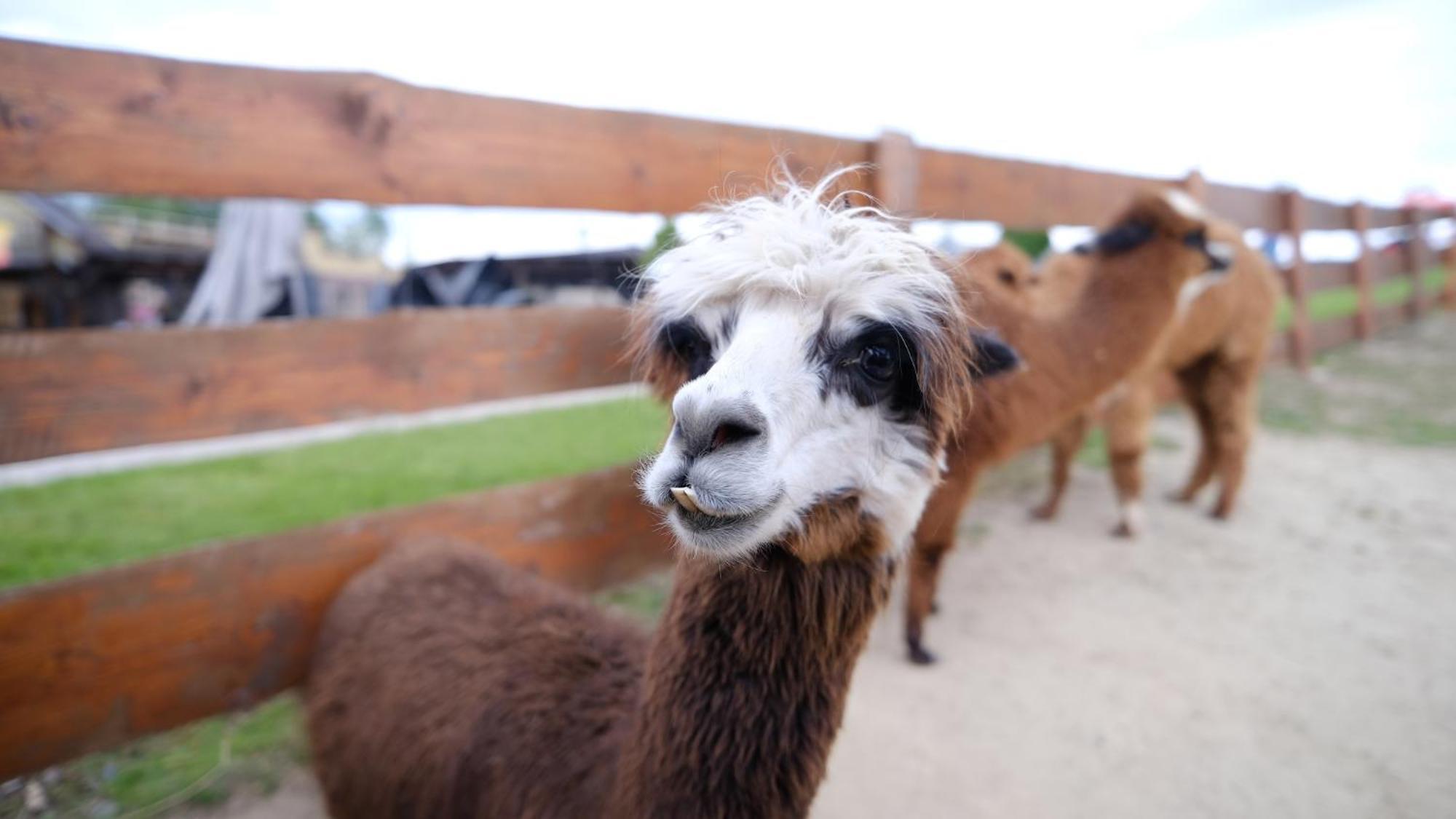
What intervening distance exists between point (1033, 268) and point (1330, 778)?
12.6 ft

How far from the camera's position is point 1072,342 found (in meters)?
3.58

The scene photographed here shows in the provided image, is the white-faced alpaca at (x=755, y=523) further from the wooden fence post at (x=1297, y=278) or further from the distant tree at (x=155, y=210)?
the distant tree at (x=155, y=210)

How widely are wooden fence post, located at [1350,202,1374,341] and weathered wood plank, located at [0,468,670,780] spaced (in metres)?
12.3

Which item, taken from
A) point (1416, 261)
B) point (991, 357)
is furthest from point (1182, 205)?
point (1416, 261)

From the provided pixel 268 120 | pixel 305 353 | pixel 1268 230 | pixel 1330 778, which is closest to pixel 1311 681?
pixel 1330 778

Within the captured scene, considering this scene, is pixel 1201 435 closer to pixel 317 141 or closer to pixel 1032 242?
pixel 317 141

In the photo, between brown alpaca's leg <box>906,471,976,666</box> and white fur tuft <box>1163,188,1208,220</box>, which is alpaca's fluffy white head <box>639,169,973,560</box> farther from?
white fur tuft <box>1163,188,1208,220</box>

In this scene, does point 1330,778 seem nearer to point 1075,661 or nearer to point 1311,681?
point 1311,681

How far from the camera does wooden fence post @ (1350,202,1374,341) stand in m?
9.77

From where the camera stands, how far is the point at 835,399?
1.46 meters

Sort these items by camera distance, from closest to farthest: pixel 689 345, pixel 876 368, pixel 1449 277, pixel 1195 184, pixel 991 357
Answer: pixel 876 368 < pixel 689 345 < pixel 991 357 < pixel 1195 184 < pixel 1449 277

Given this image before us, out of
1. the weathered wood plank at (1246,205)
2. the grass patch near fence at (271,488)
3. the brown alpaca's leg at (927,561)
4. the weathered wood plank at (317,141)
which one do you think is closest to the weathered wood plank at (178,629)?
the grass patch near fence at (271,488)

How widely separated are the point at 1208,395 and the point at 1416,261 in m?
10.8

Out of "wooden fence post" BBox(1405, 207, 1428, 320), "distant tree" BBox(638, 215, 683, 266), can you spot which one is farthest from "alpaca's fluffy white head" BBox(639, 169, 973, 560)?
"wooden fence post" BBox(1405, 207, 1428, 320)
